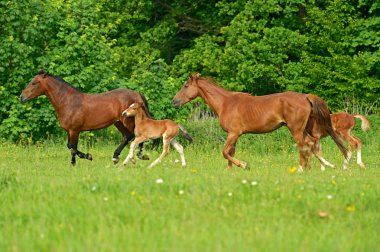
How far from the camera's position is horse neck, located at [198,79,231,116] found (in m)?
17.5

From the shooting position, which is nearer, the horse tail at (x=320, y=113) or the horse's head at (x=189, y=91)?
the horse tail at (x=320, y=113)

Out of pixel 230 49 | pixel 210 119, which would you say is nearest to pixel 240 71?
pixel 230 49

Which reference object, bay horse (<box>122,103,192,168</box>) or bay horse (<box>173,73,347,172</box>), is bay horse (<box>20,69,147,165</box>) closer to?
bay horse (<box>122,103,192,168</box>)

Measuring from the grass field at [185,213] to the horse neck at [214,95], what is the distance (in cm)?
417

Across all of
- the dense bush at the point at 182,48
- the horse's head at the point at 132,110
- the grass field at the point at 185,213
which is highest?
the grass field at the point at 185,213

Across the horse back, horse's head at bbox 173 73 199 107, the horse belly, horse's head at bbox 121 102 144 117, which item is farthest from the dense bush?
the horse back

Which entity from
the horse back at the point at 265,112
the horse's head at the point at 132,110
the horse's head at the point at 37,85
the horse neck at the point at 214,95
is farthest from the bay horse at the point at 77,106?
the horse back at the point at 265,112

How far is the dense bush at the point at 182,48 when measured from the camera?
80.9 feet

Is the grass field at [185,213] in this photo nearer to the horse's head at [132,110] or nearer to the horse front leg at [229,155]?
the horse front leg at [229,155]

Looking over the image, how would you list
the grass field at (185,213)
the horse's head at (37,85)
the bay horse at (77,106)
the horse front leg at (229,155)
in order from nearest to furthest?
the grass field at (185,213)
the horse front leg at (229,155)
the bay horse at (77,106)
the horse's head at (37,85)

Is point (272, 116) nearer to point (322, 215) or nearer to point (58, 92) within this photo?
point (58, 92)

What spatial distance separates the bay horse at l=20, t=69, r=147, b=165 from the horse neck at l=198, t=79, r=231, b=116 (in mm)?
1751

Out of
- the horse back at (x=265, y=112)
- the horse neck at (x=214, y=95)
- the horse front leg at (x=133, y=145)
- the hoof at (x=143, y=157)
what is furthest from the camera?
the hoof at (x=143, y=157)

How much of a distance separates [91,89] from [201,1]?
13935mm
